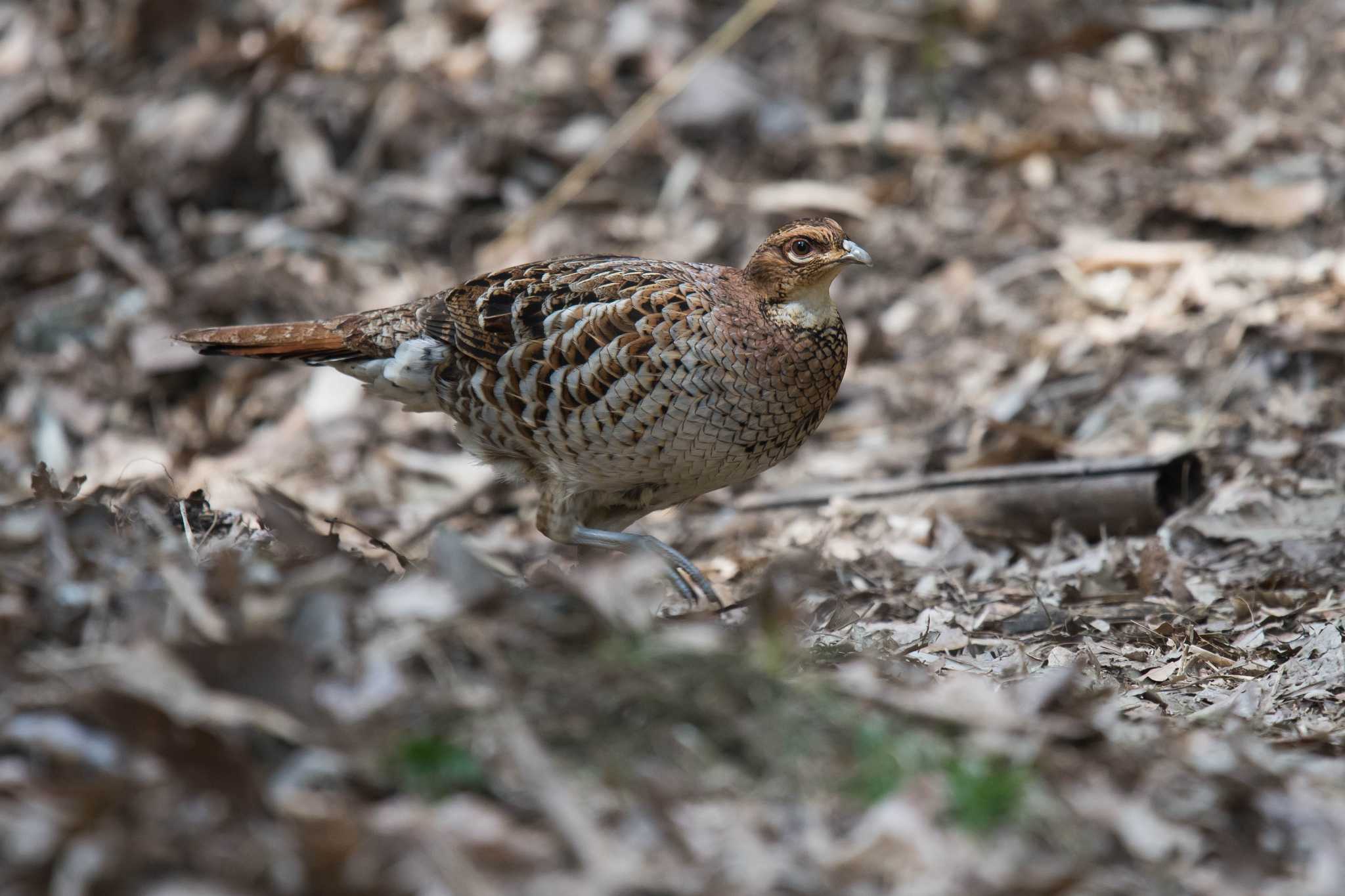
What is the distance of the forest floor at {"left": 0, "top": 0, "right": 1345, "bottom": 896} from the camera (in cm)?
257

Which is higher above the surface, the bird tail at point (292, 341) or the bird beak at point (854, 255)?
the bird beak at point (854, 255)

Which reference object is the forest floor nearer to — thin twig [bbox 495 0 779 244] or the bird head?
thin twig [bbox 495 0 779 244]

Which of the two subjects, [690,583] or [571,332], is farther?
[690,583]

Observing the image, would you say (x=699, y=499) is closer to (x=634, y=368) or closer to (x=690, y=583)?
(x=690, y=583)

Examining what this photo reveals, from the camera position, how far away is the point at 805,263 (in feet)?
14.8

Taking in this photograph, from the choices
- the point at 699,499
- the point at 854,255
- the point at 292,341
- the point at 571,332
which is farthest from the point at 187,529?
the point at 699,499

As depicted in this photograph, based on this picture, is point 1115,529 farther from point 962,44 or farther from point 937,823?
point 962,44

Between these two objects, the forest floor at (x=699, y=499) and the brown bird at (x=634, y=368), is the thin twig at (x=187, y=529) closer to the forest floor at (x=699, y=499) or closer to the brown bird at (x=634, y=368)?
the forest floor at (x=699, y=499)

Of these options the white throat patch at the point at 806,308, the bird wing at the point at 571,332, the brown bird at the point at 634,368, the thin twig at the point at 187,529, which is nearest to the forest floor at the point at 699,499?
the thin twig at the point at 187,529

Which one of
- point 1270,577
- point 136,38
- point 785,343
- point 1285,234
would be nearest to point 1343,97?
point 1285,234

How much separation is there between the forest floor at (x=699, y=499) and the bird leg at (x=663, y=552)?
0.18m

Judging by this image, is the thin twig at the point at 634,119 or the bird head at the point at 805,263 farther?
the thin twig at the point at 634,119

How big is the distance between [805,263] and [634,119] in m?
4.34

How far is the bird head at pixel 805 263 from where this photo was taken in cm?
452
